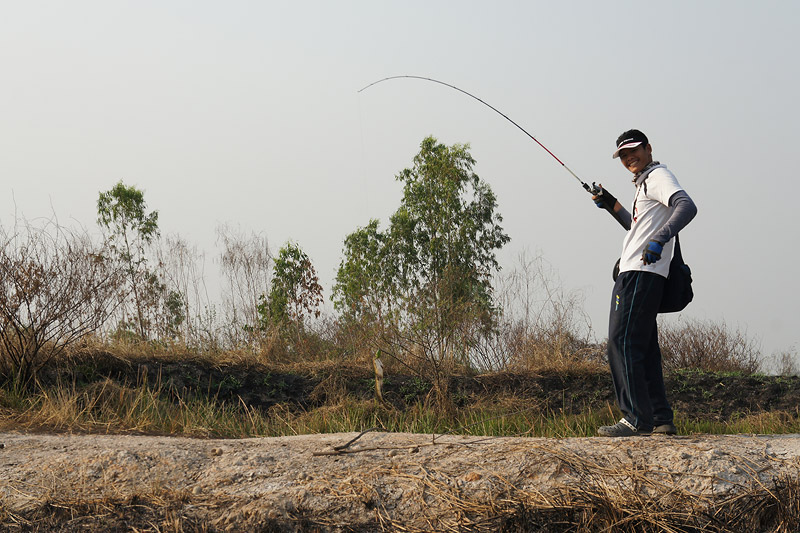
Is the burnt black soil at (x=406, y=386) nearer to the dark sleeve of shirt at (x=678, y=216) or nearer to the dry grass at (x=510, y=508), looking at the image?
the dark sleeve of shirt at (x=678, y=216)

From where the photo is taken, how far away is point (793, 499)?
3521 millimetres

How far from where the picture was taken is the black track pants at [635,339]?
4473 millimetres

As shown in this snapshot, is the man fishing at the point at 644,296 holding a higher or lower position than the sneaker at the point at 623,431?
higher

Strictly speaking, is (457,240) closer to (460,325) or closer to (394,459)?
(460,325)

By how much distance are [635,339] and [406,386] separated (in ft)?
16.9

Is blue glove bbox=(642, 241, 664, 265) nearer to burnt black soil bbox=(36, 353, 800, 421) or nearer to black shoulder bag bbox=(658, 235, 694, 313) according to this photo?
black shoulder bag bbox=(658, 235, 694, 313)

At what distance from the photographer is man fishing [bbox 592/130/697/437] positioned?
4.39m

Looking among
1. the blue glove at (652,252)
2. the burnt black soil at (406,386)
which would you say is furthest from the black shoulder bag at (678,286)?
the burnt black soil at (406,386)

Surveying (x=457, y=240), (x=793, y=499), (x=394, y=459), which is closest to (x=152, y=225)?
(x=457, y=240)

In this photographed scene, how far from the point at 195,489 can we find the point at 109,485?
526 mm

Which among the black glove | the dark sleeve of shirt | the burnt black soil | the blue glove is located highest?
the black glove

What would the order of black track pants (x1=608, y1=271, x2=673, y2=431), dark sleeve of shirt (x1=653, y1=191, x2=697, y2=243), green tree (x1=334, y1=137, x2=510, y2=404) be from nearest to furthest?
dark sleeve of shirt (x1=653, y1=191, x2=697, y2=243)
black track pants (x1=608, y1=271, x2=673, y2=431)
green tree (x1=334, y1=137, x2=510, y2=404)

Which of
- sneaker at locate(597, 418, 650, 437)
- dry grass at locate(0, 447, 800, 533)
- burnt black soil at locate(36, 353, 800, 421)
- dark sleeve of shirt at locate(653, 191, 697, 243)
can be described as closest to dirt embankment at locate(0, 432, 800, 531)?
dry grass at locate(0, 447, 800, 533)

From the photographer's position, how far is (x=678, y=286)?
4.59 metres
